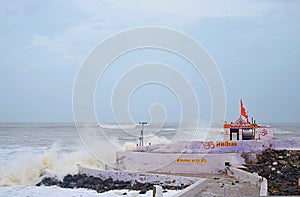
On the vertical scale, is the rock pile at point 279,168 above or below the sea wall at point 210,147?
below

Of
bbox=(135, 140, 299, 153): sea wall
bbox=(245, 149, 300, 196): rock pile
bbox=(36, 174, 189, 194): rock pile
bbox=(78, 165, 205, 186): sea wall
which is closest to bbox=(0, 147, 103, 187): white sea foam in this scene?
bbox=(36, 174, 189, 194): rock pile

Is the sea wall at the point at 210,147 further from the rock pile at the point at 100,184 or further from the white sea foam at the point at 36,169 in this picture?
the white sea foam at the point at 36,169

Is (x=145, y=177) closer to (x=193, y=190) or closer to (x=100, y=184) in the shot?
(x=100, y=184)

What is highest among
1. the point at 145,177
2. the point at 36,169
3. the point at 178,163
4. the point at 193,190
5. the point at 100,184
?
the point at 178,163

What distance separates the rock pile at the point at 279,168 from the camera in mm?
11812

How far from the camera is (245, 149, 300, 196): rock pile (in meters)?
11.8

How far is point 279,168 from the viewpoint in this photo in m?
14.8

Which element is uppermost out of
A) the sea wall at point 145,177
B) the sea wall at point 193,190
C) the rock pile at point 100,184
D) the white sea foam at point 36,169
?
the sea wall at point 193,190

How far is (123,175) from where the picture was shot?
46.1 ft

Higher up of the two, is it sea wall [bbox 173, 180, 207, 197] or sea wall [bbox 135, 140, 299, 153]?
sea wall [bbox 135, 140, 299, 153]

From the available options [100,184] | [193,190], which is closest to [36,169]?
[100,184]

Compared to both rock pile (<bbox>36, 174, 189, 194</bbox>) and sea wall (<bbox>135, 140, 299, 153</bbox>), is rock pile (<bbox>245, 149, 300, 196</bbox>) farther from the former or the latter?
rock pile (<bbox>36, 174, 189, 194</bbox>)

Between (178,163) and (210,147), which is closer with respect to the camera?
(178,163)

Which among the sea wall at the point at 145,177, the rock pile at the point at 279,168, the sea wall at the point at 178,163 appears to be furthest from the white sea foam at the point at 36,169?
the rock pile at the point at 279,168
